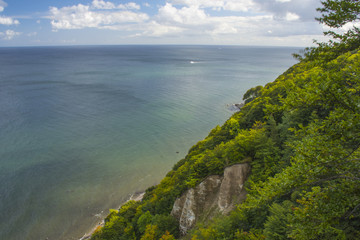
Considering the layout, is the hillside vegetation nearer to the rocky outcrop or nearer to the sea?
the rocky outcrop

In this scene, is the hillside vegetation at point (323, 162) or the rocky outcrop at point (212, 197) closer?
the hillside vegetation at point (323, 162)

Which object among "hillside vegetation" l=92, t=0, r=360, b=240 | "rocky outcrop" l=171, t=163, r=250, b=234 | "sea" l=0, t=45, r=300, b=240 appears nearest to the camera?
"hillside vegetation" l=92, t=0, r=360, b=240

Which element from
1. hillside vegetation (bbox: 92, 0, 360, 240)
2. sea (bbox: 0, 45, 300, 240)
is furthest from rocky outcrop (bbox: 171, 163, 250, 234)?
sea (bbox: 0, 45, 300, 240)

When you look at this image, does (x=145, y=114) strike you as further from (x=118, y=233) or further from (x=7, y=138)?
(x=118, y=233)

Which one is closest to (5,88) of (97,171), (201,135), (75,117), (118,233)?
(75,117)

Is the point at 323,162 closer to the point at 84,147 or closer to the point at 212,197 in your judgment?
the point at 212,197

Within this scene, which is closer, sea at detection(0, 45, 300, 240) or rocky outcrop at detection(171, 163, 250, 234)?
rocky outcrop at detection(171, 163, 250, 234)

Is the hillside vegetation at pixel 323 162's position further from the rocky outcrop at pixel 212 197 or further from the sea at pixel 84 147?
the sea at pixel 84 147

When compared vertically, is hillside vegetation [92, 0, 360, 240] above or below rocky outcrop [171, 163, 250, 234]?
above

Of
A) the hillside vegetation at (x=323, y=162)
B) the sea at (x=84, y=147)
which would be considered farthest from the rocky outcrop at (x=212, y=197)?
the sea at (x=84, y=147)
